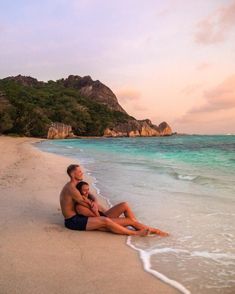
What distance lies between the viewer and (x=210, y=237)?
6586mm

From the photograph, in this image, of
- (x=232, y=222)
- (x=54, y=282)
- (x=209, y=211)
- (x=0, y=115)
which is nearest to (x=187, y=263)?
(x=54, y=282)

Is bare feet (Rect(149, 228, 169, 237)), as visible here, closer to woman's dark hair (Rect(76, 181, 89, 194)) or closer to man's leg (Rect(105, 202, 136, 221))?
man's leg (Rect(105, 202, 136, 221))

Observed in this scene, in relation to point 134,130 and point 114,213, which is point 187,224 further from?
point 134,130

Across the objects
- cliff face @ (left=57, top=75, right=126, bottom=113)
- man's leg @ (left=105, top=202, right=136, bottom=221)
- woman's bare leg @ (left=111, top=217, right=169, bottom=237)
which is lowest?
woman's bare leg @ (left=111, top=217, right=169, bottom=237)

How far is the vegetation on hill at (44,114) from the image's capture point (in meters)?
79.9

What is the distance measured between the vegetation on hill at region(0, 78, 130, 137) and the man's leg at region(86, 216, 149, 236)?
2752 inches

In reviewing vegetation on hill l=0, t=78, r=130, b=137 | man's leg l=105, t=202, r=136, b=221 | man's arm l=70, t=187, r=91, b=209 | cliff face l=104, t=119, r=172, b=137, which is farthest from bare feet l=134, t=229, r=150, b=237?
cliff face l=104, t=119, r=172, b=137

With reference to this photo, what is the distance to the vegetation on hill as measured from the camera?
262ft

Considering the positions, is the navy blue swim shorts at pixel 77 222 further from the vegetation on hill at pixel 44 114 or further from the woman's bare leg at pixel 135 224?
the vegetation on hill at pixel 44 114

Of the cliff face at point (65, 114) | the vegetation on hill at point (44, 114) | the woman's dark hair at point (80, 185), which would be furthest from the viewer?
the cliff face at point (65, 114)

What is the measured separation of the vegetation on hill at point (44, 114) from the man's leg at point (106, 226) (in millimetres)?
69911

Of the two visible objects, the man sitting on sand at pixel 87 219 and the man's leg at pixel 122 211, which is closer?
the man sitting on sand at pixel 87 219

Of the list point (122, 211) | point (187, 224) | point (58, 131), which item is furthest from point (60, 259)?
point (58, 131)

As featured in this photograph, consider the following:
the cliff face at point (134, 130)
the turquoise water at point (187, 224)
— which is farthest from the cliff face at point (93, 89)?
the turquoise water at point (187, 224)
